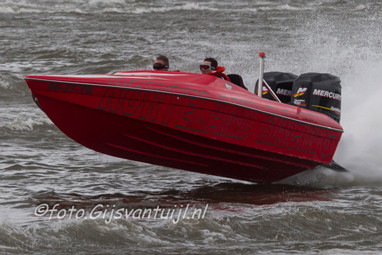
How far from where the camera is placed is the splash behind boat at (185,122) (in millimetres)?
6895

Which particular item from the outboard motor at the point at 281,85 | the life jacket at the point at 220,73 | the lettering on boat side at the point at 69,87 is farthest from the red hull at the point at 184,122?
the outboard motor at the point at 281,85

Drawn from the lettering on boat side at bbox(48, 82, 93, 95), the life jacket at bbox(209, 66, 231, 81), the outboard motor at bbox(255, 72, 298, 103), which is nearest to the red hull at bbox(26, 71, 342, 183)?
the lettering on boat side at bbox(48, 82, 93, 95)

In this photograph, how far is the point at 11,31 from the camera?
20.1 meters

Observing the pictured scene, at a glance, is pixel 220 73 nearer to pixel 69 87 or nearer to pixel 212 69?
pixel 212 69

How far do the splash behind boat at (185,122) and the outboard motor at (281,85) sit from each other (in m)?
0.73

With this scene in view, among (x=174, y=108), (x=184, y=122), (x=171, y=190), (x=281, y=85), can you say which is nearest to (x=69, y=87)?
(x=174, y=108)

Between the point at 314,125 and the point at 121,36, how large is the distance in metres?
13.0

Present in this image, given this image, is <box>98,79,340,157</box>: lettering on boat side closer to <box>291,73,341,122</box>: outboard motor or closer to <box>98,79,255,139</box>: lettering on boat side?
<box>98,79,255,139</box>: lettering on boat side

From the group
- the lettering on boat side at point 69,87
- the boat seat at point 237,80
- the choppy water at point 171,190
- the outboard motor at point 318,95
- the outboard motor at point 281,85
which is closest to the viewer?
the choppy water at point 171,190

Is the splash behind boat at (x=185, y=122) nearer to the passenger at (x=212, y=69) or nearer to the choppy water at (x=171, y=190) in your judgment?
the passenger at (x=212, y=69)

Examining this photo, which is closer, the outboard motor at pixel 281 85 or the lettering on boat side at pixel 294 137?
the lettering on boat side at pixel 294 137

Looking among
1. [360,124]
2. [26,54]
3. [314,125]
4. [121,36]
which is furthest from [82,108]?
[121,36]

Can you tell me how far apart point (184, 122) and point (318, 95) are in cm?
189

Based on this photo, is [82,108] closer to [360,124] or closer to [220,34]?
[360,124]
